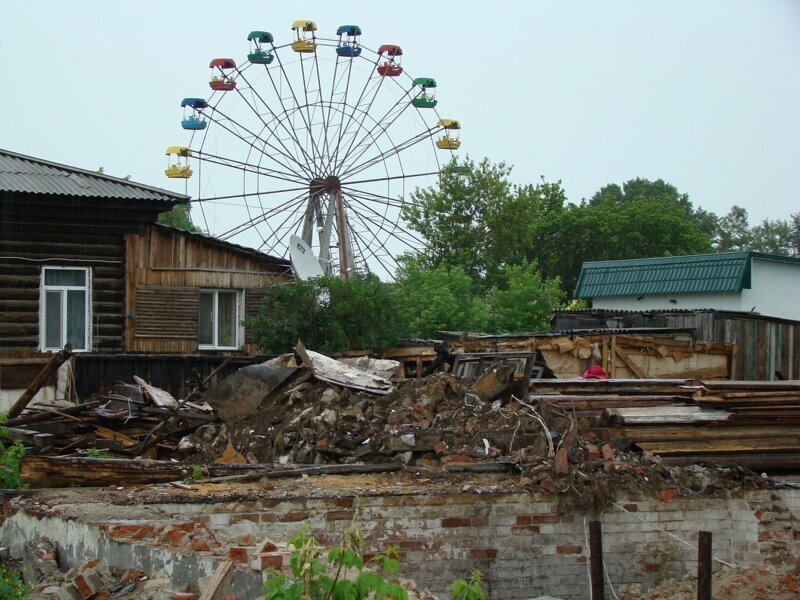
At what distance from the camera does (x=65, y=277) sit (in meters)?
16.4

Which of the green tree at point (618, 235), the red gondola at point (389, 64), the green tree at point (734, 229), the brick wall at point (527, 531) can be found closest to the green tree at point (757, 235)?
the green tree at point (734, 229)

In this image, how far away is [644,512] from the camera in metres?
8.11

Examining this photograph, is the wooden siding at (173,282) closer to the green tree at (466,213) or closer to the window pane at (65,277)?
the window pane at (65,277)

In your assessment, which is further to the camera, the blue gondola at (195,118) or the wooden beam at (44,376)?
the blue gondola at (195,118)

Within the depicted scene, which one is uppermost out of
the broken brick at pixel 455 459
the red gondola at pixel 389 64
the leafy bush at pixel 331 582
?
the red gondola at pixel 389 64

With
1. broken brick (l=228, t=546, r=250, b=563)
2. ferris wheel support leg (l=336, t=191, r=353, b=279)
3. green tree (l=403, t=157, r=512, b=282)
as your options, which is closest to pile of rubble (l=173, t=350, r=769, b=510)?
broken brick (l=228, t=546, r=250, b=563)

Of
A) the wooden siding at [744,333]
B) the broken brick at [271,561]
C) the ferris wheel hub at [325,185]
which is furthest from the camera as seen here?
the ferris wheel hub at [325,185]

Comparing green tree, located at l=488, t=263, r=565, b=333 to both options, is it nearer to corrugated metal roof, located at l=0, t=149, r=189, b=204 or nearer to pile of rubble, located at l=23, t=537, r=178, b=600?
corrugated metal roof, located at l=0, t=149, r=189, b=204

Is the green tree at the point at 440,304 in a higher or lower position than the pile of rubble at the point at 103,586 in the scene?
higher

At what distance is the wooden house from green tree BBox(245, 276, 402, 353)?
75cm

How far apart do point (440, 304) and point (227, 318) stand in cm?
752

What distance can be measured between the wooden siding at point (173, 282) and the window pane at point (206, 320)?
1.19 ft

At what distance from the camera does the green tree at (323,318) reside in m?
17.3

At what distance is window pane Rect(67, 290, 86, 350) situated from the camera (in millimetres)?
16453
